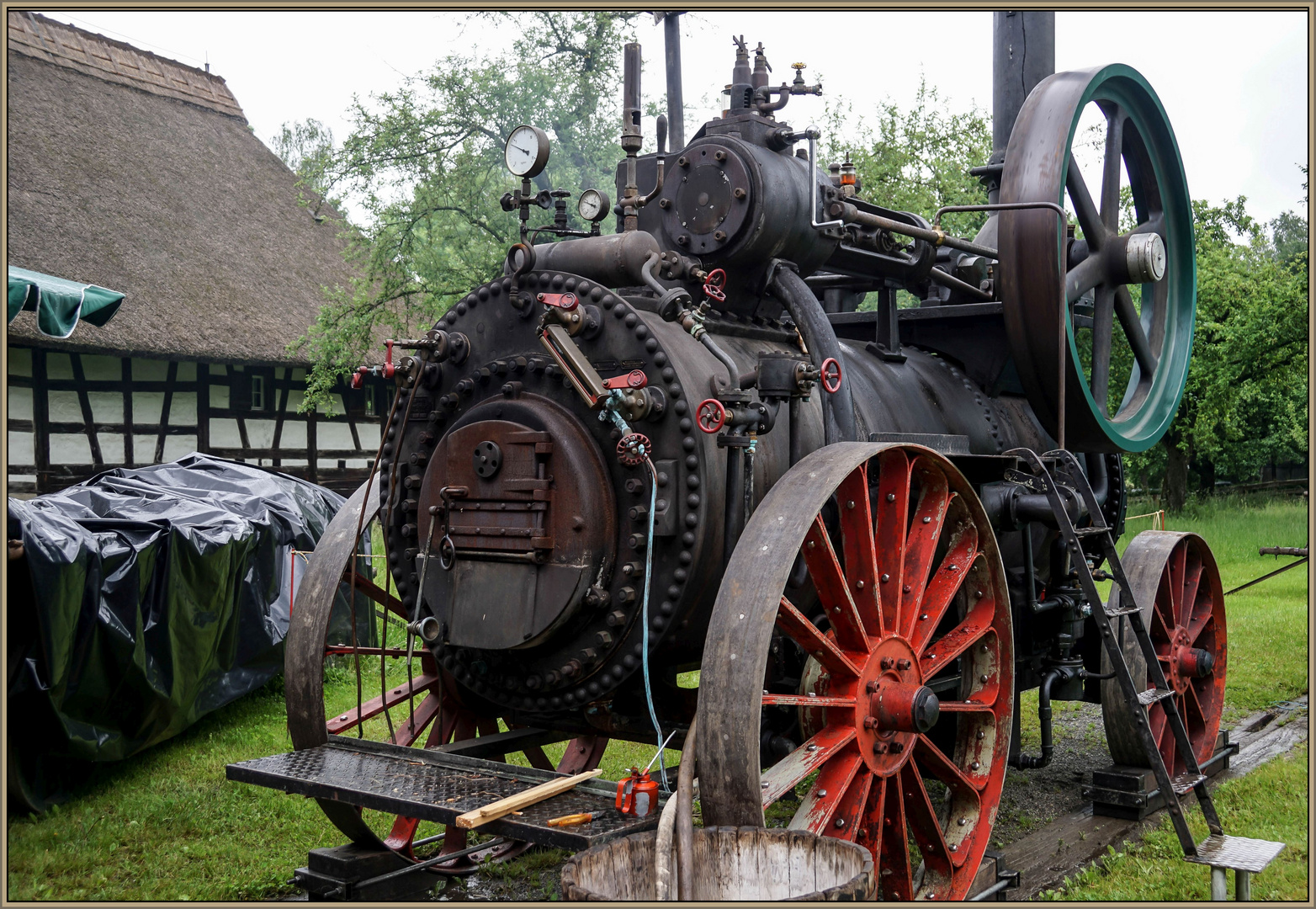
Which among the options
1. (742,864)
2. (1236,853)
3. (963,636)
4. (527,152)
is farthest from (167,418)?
(1236,853)

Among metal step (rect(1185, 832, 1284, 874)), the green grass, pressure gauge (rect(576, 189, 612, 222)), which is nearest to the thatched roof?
pressure gauge (rect(576, 189, 612, 222))

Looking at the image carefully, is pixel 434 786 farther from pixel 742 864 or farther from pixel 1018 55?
pixel 1018 55

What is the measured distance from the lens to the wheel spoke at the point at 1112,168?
5.34 metres

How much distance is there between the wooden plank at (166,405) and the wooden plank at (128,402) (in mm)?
360

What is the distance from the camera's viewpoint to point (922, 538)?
3.73m

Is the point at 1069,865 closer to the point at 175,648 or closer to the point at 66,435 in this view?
the point at 175,648

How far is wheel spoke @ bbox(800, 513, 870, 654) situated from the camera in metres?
3.21

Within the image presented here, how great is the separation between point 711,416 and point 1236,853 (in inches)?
89.6

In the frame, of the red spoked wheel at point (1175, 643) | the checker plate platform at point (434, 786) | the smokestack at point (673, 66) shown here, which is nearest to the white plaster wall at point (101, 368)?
the smokestack at point (673, 66)

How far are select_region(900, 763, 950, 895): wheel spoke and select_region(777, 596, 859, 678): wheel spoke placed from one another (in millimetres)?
573

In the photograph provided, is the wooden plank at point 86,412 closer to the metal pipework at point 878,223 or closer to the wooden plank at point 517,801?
the metal pipework at point 878,223

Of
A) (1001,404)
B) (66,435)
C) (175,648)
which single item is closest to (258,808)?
(175,648)

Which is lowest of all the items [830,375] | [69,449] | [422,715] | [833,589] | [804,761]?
[422,715]

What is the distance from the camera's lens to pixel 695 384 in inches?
136
